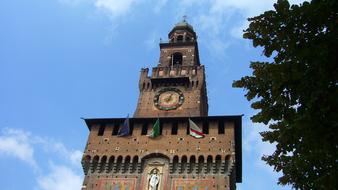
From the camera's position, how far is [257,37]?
9.65 metres

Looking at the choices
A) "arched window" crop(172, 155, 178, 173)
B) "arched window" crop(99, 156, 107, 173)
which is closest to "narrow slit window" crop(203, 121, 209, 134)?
"arched window" crop(172, 155, 178, 173)

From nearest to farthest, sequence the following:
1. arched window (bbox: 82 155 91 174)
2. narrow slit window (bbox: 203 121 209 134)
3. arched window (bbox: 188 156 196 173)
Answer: arched window (bbox: 188 156 196 173) → arched window (bbox: 82 155 91 174) → narrow slit window (bbox: 203 121 209 134)

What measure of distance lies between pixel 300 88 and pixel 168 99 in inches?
912

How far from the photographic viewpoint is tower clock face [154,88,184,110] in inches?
1237

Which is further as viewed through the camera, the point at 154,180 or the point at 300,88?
the point at 154,180

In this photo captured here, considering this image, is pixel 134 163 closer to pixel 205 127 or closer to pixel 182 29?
pixel 205 127

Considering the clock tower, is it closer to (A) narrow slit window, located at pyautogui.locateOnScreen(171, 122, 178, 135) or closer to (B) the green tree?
(A) narrow slit window, located at pyautogui.locateOnScreen(171, 122, 178, 135)

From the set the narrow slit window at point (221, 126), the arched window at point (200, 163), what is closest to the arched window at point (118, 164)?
the arched window at point (200, 163)

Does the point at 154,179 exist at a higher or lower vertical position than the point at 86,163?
lower

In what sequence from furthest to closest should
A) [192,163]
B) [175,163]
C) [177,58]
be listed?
1. [177,58]
2. [175,163]
3. [192,163]

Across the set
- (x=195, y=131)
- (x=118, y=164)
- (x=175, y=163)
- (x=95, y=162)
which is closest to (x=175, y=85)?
(x=195, y=131)

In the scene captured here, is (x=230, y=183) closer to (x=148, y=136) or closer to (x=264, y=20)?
Result: (x=148, y=136)

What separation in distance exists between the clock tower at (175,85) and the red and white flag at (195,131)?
2733 mm

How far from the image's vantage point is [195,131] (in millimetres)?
27547
